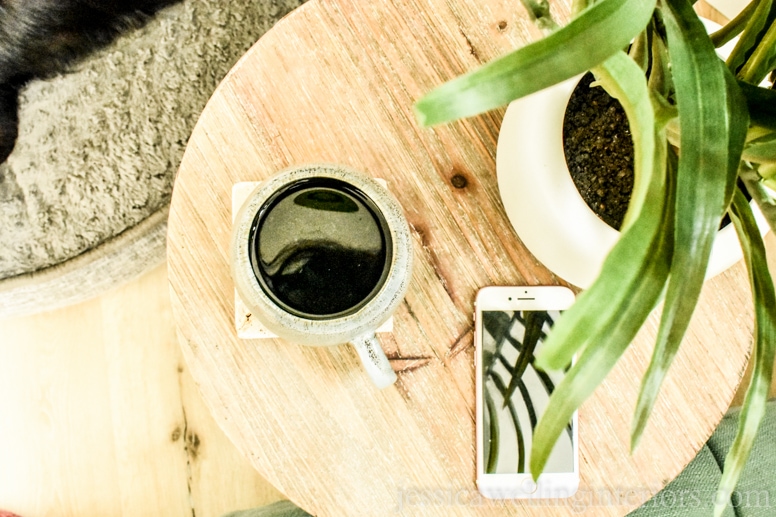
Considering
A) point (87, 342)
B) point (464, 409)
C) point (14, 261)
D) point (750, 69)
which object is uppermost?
point (750, 69)

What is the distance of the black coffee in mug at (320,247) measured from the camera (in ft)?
1.28

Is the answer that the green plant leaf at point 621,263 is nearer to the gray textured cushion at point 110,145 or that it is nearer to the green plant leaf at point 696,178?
the green plant leaf at point 696,178

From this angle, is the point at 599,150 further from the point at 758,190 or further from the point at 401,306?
the point at 401,306

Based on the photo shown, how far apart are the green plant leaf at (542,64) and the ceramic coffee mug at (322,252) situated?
192mm

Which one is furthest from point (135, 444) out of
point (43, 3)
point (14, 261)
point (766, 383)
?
point (766, 383)

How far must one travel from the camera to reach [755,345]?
0.91 feet

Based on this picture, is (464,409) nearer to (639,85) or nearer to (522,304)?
(522,304)

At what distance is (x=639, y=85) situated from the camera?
8.9 inches

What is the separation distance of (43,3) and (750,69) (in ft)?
2.58

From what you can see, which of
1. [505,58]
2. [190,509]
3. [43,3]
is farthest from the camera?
[190,509]

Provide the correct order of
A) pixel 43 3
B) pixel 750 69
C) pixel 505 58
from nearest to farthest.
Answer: pixel 505 58 → pixel 750 69 → pixel 43 3

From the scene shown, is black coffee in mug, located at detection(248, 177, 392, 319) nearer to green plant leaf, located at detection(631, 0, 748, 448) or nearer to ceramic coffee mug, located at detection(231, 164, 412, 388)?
ceramic coffee mug, located at detection(231, 164, 412, 388)

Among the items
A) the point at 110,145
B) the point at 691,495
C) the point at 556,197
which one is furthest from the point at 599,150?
the point at 110,145

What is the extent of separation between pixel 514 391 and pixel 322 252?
0.22 metres
